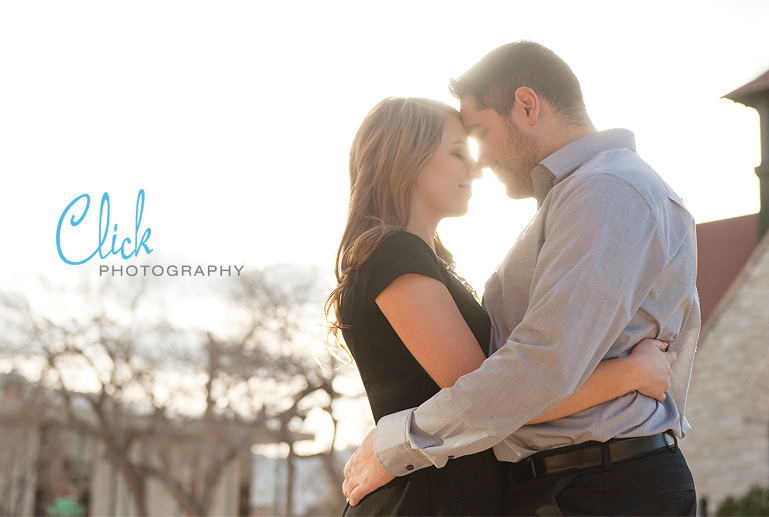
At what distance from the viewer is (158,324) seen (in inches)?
1011

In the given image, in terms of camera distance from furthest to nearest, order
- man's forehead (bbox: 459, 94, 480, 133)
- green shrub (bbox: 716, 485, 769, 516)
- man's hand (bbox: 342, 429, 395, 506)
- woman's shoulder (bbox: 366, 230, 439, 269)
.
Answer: green shrub (bbox: 716, 485, 769, 516) → man's forehead (bbox: 459, 94, 480, 133) → woman's shoulder (bbox: 366, 230, 439, 269) → man's hand (bbox: 342, 429, 395, 506)

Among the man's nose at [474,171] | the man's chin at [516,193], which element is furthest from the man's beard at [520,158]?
the man's nose at [474,171]

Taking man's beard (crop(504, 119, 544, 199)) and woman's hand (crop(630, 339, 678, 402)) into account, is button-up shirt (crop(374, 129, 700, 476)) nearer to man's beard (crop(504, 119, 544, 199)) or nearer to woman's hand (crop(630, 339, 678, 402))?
woman's hand (crop(630, 339, 678, 402))

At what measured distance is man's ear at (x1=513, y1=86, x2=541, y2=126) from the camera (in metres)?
2.75

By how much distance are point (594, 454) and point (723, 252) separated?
51.2 feet

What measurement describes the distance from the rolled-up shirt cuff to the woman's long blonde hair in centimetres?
52

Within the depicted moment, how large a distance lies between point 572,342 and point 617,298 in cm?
17

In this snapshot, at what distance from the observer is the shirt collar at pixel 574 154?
261 cm

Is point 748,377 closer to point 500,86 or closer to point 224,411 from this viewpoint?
point 500,86

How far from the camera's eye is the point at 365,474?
8.31 ft

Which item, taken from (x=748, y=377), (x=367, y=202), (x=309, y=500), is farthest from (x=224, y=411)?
(x=367, y=202)

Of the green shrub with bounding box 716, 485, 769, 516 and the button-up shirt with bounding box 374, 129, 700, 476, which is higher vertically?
the button-up shirt with bounding box 374, 129, 700, 476

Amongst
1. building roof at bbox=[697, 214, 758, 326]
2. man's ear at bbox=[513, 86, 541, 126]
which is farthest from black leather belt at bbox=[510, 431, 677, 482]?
building roof at bbox=[697, 214, 758, 326]

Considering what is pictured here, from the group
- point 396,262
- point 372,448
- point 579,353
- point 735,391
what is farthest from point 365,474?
point 735,391
